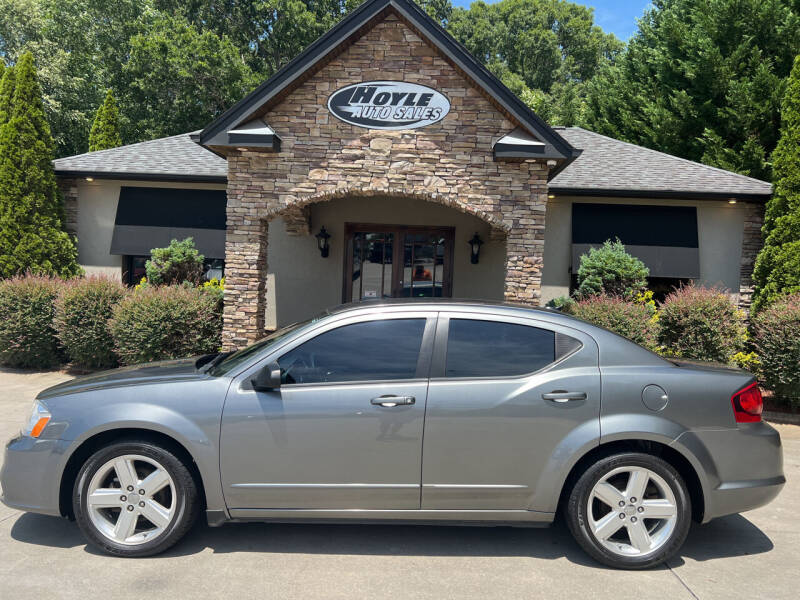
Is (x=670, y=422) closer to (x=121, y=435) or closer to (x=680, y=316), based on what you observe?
(x=121, y=435)

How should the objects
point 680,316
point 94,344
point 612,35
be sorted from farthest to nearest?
1. point 612,35
2. point 94,344
3. point 680,316

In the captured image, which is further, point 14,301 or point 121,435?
point 14,301

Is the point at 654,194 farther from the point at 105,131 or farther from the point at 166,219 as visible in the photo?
the point at 105,131

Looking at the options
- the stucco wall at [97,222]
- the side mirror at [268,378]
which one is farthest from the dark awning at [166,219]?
the side mirror at [268,378]

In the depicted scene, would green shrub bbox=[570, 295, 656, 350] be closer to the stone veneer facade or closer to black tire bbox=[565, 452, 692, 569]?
the stone veneer facade

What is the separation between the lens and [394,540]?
13.0 ft

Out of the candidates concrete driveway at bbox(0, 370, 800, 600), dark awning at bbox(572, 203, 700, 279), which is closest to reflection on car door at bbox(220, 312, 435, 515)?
concrete driveway at bbox(0, 370, 800, 600)

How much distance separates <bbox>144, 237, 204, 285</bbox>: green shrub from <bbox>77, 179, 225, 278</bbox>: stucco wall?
7.48ft

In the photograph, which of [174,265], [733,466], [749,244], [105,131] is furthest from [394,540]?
[105,131]

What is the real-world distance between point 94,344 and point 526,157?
23.8 feet

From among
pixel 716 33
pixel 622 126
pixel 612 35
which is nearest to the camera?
pixel 716 33

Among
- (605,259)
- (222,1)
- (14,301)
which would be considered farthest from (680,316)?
(222,1)

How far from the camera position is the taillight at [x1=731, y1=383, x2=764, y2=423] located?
145 inches

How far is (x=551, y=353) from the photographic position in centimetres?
379
